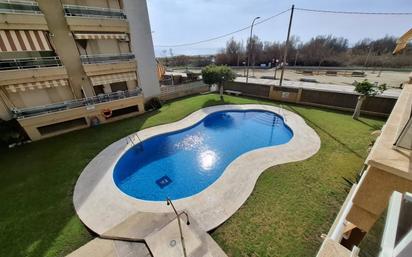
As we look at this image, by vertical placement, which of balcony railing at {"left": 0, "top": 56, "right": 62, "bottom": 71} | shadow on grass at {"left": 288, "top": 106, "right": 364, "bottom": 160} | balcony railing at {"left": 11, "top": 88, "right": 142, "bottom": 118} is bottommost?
shadow on grass at {"left": 288, "top": 106, "right": 364, "bottom": 160}

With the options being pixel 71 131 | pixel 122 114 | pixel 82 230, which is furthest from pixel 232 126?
pixel 71 131

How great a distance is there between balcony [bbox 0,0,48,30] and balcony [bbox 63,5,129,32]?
1.81m

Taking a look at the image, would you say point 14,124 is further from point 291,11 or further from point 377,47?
point 377,47

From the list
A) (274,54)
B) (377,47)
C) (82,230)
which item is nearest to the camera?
(82,230)

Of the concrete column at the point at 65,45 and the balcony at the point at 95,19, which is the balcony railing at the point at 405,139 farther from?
the concrete column at the point at 65,45

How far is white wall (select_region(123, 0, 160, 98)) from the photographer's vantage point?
17.4 meters

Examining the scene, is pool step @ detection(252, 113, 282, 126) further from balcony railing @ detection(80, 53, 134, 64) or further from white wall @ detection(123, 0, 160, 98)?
balcony railing @ detection(80, 53, 134, 64)

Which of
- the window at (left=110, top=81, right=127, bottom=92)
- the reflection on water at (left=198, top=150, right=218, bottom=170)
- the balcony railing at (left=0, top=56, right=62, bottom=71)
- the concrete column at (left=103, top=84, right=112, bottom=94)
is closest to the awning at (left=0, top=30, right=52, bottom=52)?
the balcony railing at (left=0, top=56, right=62, bottom=71)

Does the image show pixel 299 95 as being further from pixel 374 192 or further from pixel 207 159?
pixel 374 192

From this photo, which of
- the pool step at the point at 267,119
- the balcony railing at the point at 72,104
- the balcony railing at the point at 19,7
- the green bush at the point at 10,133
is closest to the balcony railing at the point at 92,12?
the balcony railing at the point at 19,7

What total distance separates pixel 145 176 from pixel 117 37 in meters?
14.0

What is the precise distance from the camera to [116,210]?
→ 7.81m

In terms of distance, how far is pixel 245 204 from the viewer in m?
7.86

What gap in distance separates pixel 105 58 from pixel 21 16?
18.4 feet
